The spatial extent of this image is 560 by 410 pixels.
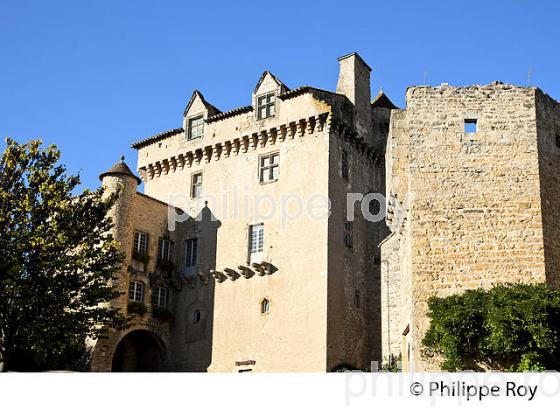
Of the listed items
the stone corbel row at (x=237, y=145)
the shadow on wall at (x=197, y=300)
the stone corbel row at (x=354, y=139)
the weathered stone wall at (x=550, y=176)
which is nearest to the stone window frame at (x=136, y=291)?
the shadow on wall at (x=197, y=300)

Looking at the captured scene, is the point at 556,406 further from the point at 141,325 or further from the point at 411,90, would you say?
the point at 141,325

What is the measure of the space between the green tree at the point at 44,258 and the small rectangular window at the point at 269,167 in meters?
9.28

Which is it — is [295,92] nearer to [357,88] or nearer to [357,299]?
[357,88]

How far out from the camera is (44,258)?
24047 mm

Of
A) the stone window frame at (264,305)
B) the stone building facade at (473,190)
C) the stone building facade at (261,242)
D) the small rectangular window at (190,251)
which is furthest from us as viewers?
the small rectangular window at (190,251)

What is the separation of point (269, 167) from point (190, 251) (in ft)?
18.6

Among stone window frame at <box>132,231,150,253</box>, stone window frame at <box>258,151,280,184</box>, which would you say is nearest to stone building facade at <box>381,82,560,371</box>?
stone window frame at <box>258,151,280,184</box>

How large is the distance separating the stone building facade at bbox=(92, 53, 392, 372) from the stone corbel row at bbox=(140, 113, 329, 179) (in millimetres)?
55

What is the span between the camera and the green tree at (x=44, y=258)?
23656 mm

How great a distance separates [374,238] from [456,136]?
15.0 m

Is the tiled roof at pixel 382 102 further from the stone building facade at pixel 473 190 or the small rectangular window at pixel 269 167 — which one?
the stone building facade at pixel 473 190

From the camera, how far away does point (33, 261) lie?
24.1 m

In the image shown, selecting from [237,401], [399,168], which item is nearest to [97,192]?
[399,168]

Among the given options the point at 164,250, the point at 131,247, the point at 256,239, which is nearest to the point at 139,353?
the point at 164,250
